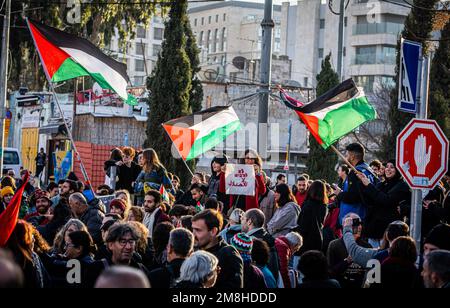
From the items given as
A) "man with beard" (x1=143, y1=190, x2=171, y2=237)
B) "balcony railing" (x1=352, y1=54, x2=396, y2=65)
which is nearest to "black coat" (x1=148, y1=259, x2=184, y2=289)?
"man with beard" (x1=143, y1=190, x2=171, y2=237)

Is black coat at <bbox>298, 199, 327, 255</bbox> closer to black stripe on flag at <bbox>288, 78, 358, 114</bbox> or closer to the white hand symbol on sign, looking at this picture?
black stripe on flag at <bbox>288, 78, 358, 114</bbox>

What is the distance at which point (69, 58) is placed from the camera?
15.8 m

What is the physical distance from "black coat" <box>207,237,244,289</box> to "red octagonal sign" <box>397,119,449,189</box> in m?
2.51

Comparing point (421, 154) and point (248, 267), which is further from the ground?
point (421, 154)

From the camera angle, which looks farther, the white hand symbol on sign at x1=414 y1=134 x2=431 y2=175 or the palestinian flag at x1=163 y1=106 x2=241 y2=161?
the palestinian flag at x1=163 y1=106 x2=241 y2=161

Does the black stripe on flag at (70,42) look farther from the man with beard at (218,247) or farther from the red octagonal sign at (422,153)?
the man with beard at (218,247)

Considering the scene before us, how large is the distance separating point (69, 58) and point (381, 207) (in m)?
6.68

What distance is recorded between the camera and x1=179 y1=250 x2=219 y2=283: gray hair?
267 inches

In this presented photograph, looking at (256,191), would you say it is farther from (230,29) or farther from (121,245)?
(230,29)

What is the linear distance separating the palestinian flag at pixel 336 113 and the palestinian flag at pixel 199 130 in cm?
219

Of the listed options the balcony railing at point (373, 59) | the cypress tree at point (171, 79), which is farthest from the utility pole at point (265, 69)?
the balcony railing at point (373, 59)

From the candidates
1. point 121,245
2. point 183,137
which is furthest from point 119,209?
point 183,137

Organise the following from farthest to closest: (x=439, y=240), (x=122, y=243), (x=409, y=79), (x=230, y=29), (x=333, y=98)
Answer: (x=230, y=29), (x=333, y=98), (x=409, y=79), (x=122, y=243), (x=439, y=240)

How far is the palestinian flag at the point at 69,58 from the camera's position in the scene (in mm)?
15750
